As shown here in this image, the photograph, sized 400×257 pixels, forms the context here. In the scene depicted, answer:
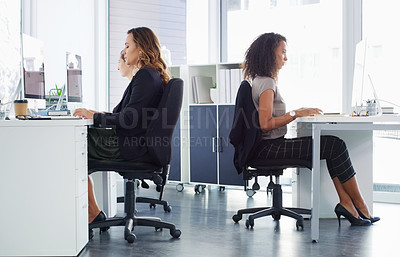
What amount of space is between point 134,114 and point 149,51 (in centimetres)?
47

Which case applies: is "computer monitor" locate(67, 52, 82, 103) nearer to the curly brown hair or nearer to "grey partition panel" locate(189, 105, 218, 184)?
the curly brown hair

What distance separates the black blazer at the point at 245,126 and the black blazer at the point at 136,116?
577 mm

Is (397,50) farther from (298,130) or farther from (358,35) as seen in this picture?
(298,130)

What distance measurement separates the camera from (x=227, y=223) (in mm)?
3445

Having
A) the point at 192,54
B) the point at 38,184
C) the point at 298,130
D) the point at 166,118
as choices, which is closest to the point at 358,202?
the point at 298,130

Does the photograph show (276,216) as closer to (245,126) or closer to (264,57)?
(245,126)

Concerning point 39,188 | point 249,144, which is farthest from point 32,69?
point 249,144

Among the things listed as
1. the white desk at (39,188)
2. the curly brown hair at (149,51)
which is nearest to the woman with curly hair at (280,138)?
the curly brown hair at (149,51)

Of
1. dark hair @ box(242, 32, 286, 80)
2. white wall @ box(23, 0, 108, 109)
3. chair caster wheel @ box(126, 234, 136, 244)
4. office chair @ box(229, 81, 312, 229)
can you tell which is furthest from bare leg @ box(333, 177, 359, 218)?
white wall @ box(23, 0, 108, 109)

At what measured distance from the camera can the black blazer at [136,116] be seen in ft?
9.13

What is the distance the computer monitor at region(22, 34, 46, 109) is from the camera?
278cm

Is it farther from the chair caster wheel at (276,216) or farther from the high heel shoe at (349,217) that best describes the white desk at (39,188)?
the high heel shoe at (349,217)

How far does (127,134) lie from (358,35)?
275 centimetres

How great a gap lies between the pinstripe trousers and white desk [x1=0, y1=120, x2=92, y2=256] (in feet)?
4.09
